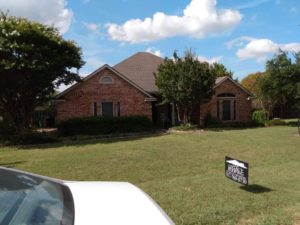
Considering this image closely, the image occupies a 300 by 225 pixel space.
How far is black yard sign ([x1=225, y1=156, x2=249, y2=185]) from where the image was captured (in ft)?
28.6

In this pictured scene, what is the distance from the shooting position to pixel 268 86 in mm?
35031

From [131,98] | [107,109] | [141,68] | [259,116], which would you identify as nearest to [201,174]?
[107,109]

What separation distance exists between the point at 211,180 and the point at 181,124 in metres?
21.1

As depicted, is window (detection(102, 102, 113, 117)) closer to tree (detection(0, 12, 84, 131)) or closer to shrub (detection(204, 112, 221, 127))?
tree (detection(0, 12, 84, 131))

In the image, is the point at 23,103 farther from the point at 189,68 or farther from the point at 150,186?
the point at 150,186

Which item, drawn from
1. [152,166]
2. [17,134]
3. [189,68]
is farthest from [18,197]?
[189,68]

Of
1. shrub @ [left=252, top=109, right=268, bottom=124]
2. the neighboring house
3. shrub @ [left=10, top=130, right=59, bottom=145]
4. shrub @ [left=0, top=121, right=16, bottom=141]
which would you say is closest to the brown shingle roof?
the neighboring house

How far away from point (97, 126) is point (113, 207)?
80.8 feet

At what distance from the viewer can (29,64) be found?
2203 centimetres

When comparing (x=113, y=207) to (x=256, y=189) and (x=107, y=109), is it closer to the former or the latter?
(x=256, y=189)

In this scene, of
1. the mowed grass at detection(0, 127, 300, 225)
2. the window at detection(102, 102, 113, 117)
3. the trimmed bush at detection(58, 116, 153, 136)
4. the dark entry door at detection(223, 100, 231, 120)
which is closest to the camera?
the mowed grass at detection(0, 127, 300, 225)

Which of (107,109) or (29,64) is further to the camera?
(107,109)

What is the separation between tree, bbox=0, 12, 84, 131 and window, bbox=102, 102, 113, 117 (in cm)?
538

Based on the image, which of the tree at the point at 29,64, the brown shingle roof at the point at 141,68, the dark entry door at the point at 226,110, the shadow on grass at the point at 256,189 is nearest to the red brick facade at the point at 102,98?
the brown shingle roof at the point at 141,68
